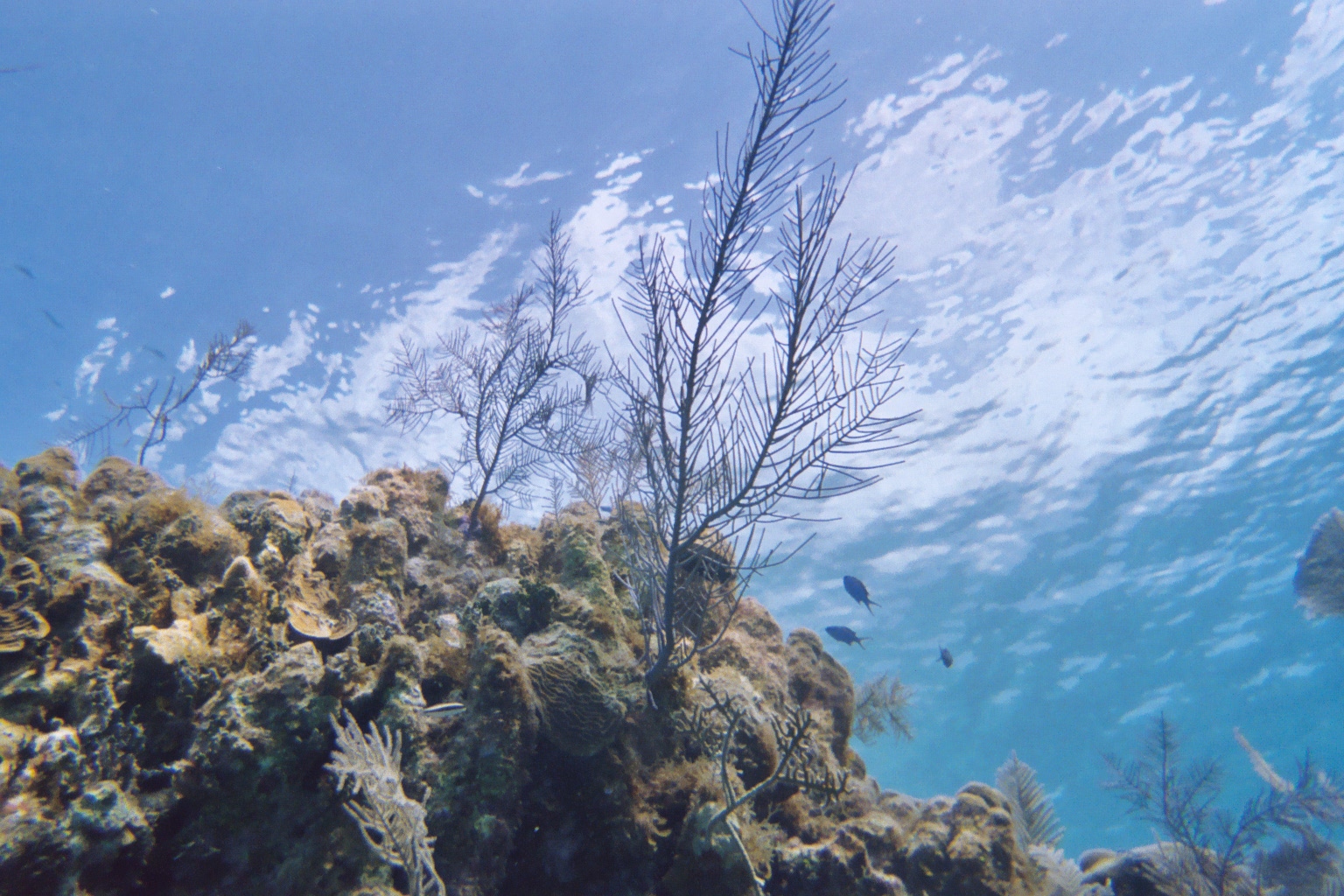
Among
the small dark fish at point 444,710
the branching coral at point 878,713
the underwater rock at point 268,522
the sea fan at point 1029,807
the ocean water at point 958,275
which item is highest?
the ocean water at point 958,275

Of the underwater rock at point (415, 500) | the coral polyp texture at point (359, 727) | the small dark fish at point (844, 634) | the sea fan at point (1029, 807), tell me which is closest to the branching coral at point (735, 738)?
the coral polyp texture at point (359, 727)

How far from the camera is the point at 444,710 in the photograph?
3.56m

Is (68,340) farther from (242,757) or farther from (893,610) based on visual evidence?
(893,610)

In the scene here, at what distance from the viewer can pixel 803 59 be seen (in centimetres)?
267

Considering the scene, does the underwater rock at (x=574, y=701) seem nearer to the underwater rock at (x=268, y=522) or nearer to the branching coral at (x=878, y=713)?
the underwater rock at (x=268, y=522)

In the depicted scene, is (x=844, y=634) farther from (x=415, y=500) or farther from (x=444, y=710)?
(x=415, y=500)

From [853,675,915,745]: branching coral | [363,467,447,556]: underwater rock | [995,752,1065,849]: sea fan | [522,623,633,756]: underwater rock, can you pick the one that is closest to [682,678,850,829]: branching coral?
[522,623,633,756]: underwater rock

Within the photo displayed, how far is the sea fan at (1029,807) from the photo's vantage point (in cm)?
831

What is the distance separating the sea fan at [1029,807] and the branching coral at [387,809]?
884cm

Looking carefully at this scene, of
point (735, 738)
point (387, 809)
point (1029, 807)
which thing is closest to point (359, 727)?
point (387, 809)

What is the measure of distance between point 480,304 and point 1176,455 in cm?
2427

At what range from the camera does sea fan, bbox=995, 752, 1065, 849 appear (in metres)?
8.31

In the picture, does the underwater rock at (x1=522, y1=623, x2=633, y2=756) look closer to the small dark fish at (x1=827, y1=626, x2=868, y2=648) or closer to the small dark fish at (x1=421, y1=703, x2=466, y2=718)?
the small dark fish at (x1=421, y1=703, x2=466, y2=718)

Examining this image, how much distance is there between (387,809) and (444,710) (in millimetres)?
941
